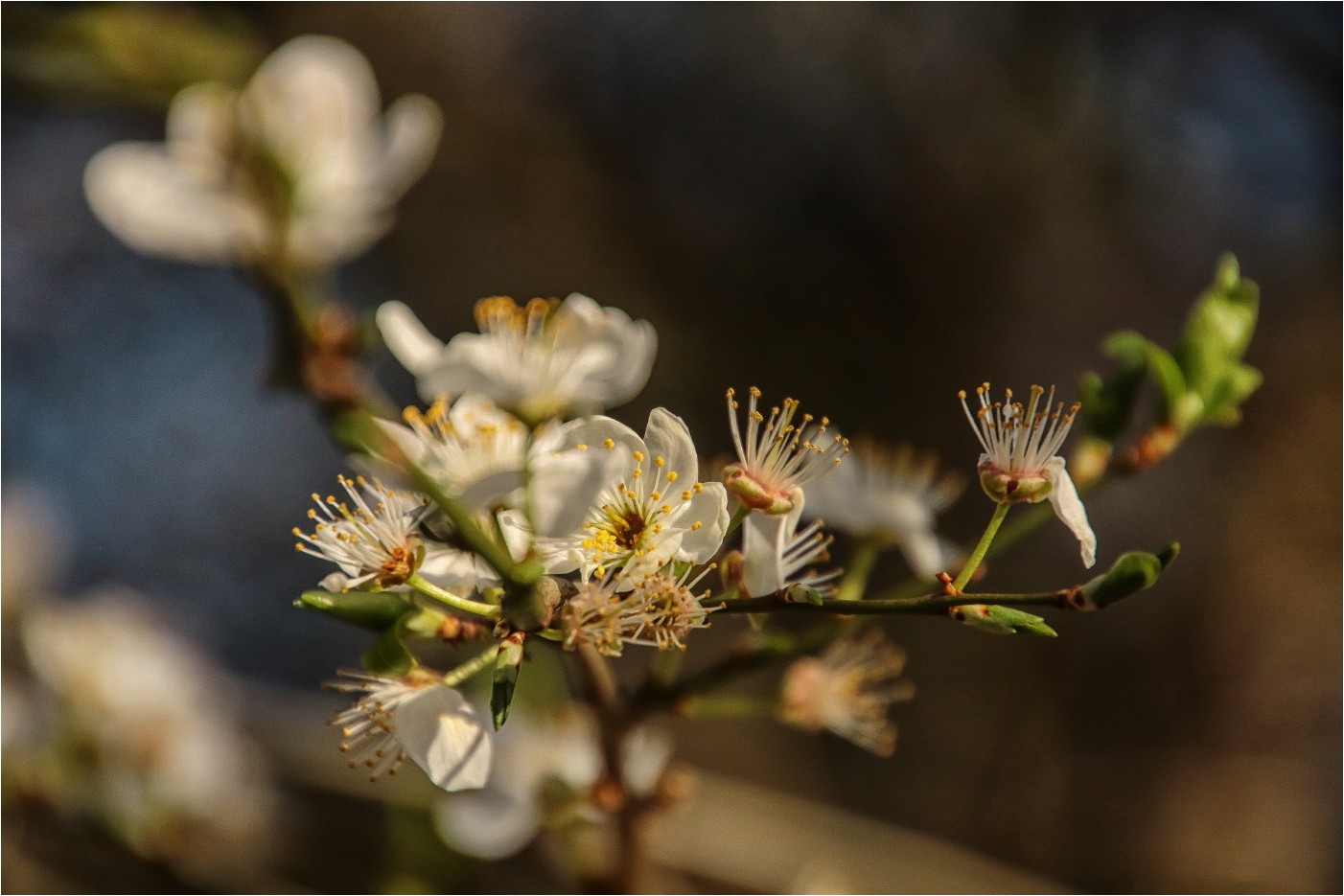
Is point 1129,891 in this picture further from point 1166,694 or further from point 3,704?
point 3,704

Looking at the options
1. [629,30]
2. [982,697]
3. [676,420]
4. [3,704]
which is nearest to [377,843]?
[3,704]

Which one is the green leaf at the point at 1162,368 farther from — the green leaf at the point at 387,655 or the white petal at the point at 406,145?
the white petal at the point at 406,145

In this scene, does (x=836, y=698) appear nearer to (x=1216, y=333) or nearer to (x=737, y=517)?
(x=737, y=517)

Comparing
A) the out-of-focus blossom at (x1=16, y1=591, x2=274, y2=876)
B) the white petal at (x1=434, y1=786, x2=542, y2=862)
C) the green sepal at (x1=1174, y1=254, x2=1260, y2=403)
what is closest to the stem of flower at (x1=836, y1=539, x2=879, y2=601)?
the green sepal at (x1=1174, y1=254, x2=1260, y2=403)

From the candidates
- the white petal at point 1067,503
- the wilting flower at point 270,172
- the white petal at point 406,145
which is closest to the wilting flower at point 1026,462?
the white petal at point 1067,503

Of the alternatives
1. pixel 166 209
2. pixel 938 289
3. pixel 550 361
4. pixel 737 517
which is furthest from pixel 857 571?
pixel 938 289

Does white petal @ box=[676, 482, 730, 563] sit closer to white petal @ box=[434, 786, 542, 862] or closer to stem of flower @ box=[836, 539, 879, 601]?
stem of flower @ box=[836, 539, 879, 601]
